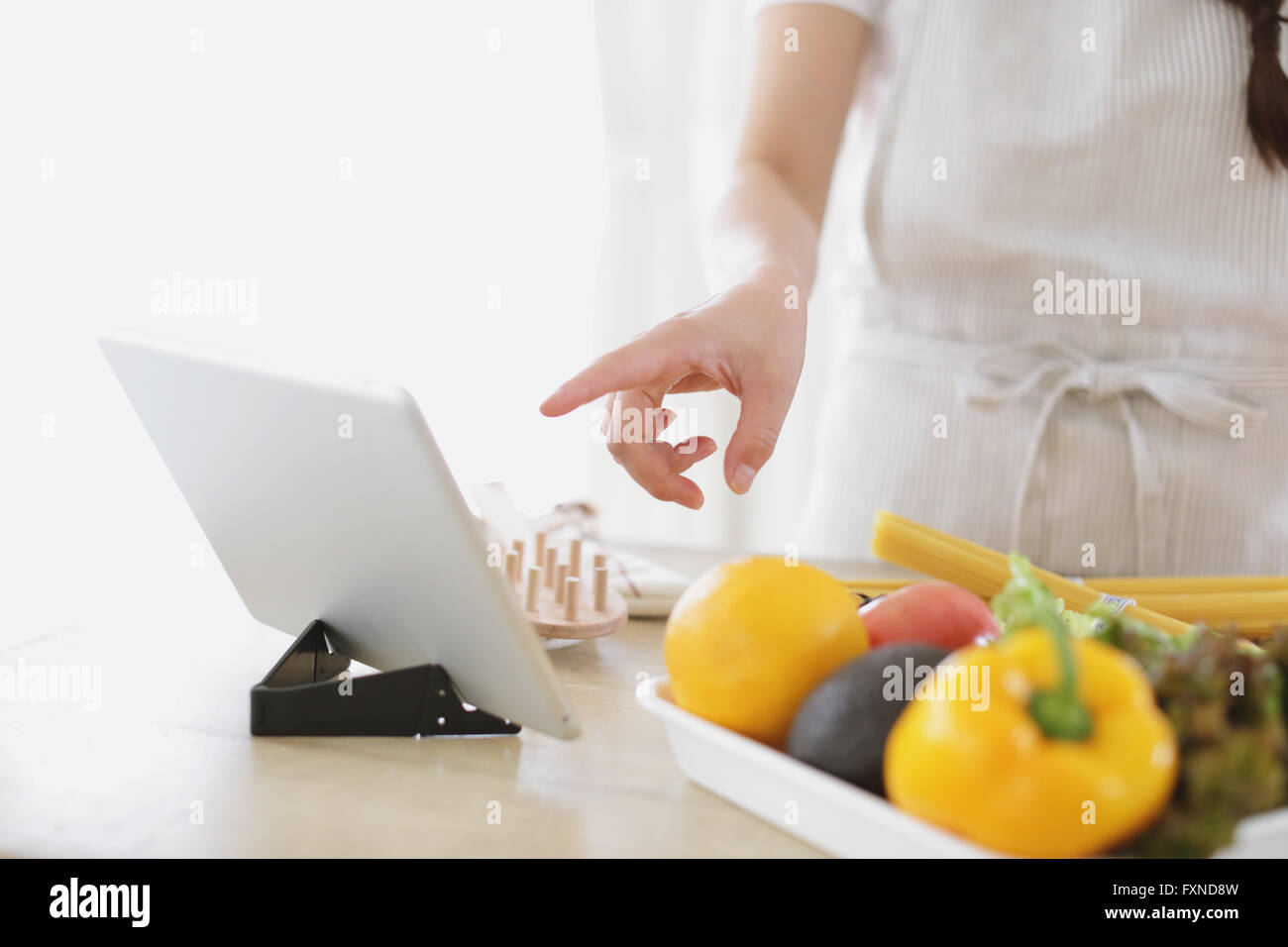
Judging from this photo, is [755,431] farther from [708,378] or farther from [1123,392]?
[1123,392]

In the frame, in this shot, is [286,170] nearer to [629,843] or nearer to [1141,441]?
[1141,441]

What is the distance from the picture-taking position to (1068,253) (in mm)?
1188

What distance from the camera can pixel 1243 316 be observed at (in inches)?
45.4

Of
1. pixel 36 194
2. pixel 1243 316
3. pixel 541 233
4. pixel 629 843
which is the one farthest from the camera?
pixel 541 233

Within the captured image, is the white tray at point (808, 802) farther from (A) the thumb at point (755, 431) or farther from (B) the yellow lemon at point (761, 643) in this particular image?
(A) the thumb at point (755, 431)

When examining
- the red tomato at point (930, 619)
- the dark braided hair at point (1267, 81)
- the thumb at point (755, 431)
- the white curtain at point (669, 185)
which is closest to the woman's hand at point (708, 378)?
the thumb at point (755, 431)

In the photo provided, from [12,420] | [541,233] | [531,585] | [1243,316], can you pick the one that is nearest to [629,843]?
[531,585]

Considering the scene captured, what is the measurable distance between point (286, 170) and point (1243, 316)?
1512 mm

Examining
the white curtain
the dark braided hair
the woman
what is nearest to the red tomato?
the woman

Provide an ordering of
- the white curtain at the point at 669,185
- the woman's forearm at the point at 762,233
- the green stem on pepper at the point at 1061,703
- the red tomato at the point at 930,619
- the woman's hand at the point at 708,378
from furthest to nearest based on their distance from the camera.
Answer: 1. the white curtain at the point at 669,185
2. the woman's forearm at the point at 762,233
3. the woman's hand at the point at 708,378
4. the red tomato at the point at 930,619
5. the green stem on pepper at the point at 1061,703

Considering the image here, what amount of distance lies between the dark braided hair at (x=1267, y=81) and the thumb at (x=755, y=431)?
64 cm

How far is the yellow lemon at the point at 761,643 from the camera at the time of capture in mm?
557

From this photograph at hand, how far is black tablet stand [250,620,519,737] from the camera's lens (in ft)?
2.19
